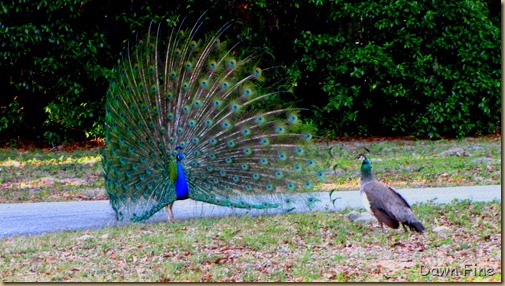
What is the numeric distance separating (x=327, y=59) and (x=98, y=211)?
880cm

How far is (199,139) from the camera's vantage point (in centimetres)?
842

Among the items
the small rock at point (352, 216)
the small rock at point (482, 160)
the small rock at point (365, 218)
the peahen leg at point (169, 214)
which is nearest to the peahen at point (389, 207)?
the small rock at point (365, 218)

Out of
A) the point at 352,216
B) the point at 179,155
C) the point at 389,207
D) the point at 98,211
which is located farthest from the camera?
the point at 98,211

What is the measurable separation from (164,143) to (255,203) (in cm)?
114

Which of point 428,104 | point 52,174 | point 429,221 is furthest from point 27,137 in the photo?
point 429,221

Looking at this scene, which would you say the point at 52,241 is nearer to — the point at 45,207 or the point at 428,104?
the point at 45,207

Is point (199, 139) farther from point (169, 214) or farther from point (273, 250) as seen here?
point (273, 250)

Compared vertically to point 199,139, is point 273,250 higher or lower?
lower

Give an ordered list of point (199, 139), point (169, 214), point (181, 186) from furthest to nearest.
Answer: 1. point (169, 214)
2. point (199, 139)
3. point (181, 186)

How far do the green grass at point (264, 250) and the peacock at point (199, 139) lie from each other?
333mm

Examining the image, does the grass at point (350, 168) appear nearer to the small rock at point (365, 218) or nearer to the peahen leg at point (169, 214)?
the peahen leg at point (169, 214)

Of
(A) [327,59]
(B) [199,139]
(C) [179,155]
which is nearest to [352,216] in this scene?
(B) [199,139]

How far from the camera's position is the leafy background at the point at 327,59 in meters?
15.9

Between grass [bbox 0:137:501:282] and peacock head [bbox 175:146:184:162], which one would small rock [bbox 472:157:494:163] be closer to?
grass [bbox 0:137:501:282]
